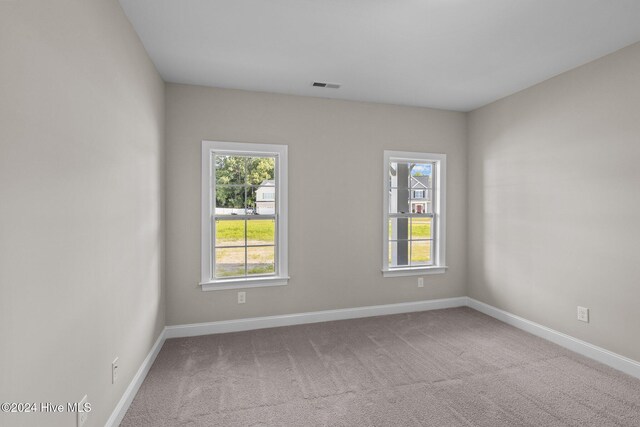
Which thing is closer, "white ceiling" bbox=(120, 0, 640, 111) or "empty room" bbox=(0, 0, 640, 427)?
"empty room" bbox=(0, 0, 640, 427)

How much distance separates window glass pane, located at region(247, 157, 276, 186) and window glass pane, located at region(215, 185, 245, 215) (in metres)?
0.17

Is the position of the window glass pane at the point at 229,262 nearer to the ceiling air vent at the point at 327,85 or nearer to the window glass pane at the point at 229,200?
the window glass pane at the point at 229,200

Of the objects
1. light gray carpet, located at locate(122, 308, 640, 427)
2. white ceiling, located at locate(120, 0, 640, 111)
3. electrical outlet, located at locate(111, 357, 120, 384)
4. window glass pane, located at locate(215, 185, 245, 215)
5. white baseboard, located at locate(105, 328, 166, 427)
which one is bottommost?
light gray carpet, located at locate(122, 308, 640, 427)

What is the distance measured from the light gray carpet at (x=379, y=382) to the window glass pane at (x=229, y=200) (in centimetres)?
137

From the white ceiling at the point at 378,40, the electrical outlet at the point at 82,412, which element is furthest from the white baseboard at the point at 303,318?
the white ceiling at the point at 378,40

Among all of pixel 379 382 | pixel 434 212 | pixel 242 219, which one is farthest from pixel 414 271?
pixel 242 219

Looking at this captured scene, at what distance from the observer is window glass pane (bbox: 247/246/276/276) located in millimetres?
3646

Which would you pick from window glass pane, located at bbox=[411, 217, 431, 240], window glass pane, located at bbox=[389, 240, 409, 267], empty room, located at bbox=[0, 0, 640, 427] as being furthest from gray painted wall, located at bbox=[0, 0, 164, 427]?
window glass pane, located at bbox=[411, 217, 431, 240]

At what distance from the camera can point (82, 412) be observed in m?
1.54

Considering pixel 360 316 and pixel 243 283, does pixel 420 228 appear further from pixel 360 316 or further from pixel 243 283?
pixel 243 283

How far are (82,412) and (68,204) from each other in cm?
103

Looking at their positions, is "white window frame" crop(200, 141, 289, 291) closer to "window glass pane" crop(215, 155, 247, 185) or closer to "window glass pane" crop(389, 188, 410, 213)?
"window glass pane" crop(215, 155, 247, 185)

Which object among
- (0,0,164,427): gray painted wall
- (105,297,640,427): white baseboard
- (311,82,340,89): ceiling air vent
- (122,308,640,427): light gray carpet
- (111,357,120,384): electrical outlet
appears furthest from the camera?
(311,82,340,89): ceiling air vent

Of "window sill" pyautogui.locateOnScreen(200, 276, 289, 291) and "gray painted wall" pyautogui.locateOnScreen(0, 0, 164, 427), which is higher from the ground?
"gray painted wall" pyautogui.locateOnScreen(0, 0, 164, 427)
